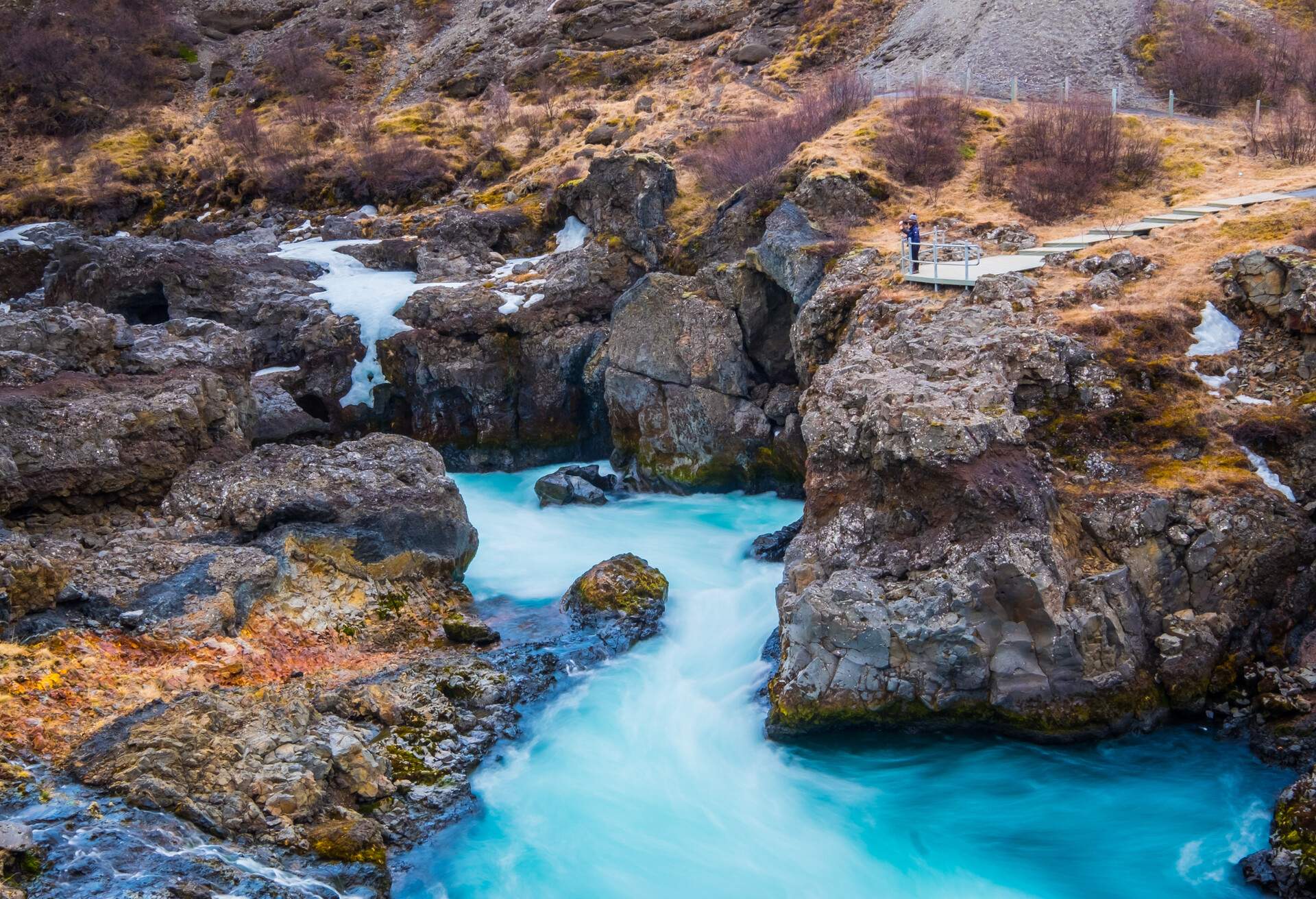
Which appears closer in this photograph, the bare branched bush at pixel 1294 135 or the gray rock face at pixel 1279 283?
the gray rock face at pixel 1279 283

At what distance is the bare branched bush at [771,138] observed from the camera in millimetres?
28266

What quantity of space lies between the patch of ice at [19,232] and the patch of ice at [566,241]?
54.2ft

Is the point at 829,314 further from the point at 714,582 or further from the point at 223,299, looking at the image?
the point at 223,299

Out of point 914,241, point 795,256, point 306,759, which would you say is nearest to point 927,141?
point 795,256

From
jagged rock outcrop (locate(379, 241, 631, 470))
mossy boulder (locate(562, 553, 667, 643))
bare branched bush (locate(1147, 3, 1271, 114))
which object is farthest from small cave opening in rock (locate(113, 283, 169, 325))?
bare branched bush (locate(1147, 3, 1271, 114))

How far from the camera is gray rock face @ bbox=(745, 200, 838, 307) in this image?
20875mm

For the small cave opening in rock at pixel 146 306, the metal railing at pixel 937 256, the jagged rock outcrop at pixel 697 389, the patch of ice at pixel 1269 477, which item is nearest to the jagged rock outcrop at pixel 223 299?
the small cave opening in rock at pixel 146 306

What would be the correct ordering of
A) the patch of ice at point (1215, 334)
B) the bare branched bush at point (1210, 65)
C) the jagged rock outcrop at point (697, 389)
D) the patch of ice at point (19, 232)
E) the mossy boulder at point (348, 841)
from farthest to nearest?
the patch of ice at point (19, 232) → the bare branched bush at point (1210, 65) → the jagged rock outcrop at point (697, 389) → the patch of ice at point (1215, 334) → the mossy boulder at point (348, 841)

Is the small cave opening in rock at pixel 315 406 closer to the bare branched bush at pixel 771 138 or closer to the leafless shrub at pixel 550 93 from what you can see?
the bare branched bush at pixel 771 138

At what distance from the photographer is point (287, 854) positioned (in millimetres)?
9266

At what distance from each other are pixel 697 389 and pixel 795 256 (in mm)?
3550

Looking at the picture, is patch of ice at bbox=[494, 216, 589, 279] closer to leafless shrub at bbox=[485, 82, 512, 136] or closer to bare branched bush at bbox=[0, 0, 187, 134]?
leafless shrub at bbox=[485, 82, 512, 136]

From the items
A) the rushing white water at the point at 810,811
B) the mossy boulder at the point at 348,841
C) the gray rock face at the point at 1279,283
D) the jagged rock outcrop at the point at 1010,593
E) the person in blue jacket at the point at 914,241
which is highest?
the person in blue jacket at the point at 914,241

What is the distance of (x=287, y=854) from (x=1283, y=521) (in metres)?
12.0
